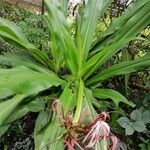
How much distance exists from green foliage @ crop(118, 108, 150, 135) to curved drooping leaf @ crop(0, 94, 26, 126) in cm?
38

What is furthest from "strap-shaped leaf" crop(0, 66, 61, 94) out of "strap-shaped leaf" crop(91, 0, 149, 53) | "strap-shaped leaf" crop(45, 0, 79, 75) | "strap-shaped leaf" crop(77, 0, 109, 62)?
"strap-shaped leaf" crop(91, 0, 149, 53)

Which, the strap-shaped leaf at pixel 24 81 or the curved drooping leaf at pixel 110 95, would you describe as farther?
the curved drooping leaf at pixel 110 95

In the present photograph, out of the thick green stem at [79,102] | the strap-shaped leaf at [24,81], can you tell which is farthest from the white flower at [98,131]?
the strap-shaped leaf at [24,81]

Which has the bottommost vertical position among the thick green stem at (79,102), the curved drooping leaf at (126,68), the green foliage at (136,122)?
the green foliage at (136,122)

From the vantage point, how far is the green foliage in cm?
153

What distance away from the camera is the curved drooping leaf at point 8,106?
141 centimetres

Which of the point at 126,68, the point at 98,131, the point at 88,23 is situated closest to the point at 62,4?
the point at 88,23

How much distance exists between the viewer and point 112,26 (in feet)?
6.07

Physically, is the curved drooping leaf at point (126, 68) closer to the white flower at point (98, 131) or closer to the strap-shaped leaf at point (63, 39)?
the strap-shaped leaf at point (63, 39)

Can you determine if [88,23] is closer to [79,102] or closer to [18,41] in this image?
[18,41]

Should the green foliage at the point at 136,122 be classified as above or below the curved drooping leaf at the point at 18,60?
below

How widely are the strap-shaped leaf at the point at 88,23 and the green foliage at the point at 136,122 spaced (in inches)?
12.4

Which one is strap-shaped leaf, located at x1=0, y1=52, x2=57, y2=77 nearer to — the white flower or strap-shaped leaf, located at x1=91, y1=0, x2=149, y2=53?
strap-shaped leaf, located at x1=91, y1=0, x2=149, y2=53

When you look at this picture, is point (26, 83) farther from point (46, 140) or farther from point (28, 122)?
point (28, 122)
